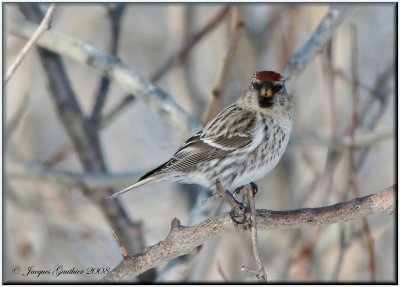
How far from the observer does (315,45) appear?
3553 mm

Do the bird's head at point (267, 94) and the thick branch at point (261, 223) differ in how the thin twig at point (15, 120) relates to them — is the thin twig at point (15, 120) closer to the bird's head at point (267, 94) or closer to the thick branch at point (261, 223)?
the bird's head at point (267, 94)

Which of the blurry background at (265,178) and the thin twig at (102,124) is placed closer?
the blurry background at (265,178)

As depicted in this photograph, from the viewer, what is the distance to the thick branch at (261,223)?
2473 millimetres

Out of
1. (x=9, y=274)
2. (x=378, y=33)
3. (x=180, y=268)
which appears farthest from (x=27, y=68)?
(x=378, y=33)

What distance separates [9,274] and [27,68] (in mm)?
1639

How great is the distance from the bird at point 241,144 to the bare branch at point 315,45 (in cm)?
11

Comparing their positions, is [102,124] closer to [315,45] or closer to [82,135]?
[82,135]

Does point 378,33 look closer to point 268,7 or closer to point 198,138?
point 268,7

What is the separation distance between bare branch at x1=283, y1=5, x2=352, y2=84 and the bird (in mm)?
113

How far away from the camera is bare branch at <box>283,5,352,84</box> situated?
11.6 feet

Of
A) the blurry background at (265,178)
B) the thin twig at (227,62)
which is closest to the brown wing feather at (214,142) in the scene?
the thin twig at (227,62)

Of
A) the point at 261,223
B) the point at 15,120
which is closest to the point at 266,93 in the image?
the point at 261,223

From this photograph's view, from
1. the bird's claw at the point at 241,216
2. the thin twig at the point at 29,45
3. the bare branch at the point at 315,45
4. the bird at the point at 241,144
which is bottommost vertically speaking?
the bird's claw at the point at 241,216

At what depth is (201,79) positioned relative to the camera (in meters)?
6.12
